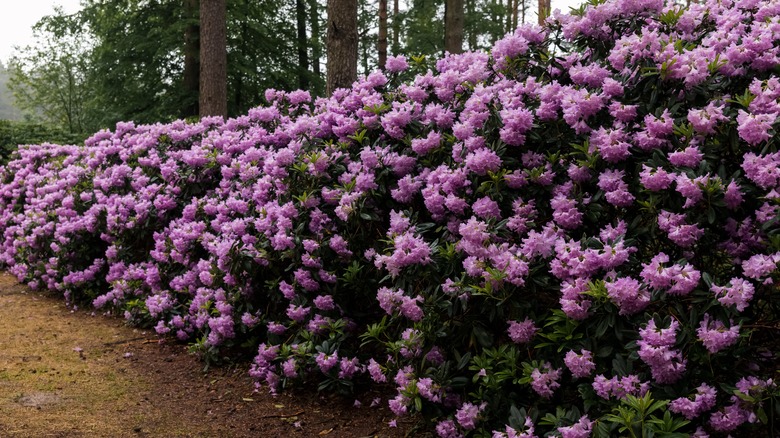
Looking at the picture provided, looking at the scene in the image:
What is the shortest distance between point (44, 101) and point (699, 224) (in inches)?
1491

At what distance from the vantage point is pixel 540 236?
2701 millimetres

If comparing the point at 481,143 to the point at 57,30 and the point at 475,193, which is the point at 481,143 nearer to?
the point at 475,193

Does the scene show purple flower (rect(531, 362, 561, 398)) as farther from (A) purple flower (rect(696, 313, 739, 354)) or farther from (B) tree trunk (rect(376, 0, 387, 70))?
(B) tree trunk (rect(376, 0, 387, 70))

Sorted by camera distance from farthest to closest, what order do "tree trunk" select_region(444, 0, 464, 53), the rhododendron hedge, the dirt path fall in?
"tree trunk" select_region(444, 0, 464, 53) < the dirt path < the rhododendron hedge

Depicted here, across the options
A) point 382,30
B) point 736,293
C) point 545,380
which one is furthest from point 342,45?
point 382,30

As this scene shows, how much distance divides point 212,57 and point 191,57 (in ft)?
14.5

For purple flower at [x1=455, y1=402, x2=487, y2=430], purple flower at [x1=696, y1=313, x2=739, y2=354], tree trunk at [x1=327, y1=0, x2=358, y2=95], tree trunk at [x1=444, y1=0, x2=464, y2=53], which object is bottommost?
purple flower at [x1=455, y1=402, x2=487, y2=430]

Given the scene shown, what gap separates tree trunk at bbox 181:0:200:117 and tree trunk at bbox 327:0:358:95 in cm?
692

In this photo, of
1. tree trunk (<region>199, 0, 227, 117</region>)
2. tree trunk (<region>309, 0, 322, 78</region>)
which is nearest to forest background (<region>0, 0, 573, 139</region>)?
tree trunk (<region>309, 0, 322, 78</region>)

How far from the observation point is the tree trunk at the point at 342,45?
6329mm

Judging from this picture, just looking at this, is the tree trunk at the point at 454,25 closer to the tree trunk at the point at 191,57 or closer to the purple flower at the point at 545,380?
the tree trunk at the point at 191,57

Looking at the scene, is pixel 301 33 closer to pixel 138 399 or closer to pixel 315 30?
pixel 315 30

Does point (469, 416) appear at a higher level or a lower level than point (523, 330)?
lower

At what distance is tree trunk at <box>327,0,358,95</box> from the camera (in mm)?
6329
